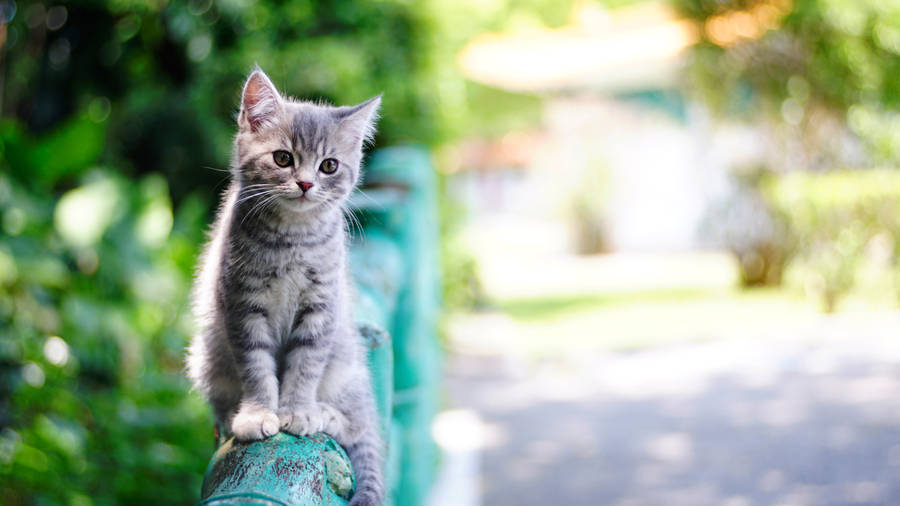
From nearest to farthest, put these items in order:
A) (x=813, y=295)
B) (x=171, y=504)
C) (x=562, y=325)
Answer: (x=171, y=504)
(x=813, y=295)
(x=562, y=325)

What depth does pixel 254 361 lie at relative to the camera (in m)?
1.48

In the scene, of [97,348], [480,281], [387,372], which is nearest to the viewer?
[387,372]

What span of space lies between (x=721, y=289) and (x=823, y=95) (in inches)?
110

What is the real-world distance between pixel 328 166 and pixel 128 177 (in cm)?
428

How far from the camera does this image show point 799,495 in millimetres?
2568

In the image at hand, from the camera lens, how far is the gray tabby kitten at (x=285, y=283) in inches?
58.5

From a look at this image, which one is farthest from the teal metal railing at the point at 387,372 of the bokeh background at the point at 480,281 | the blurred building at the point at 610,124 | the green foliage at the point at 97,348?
the blurred building at the point at 610,124

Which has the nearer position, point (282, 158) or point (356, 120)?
point (282, 158)

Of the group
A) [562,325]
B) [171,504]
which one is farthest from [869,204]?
[171,504]

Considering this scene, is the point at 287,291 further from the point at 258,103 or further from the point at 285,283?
the point at 258,103

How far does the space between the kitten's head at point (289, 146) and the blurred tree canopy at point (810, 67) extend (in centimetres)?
742

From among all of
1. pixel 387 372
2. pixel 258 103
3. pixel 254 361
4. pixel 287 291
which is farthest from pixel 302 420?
pixel 258 103

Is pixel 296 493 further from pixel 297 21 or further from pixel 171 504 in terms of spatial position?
pixel 297 21

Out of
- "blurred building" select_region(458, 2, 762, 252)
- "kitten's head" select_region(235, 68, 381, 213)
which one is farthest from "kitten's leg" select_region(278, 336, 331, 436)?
"blurred building" select_region(458, 2, 762, 252)
